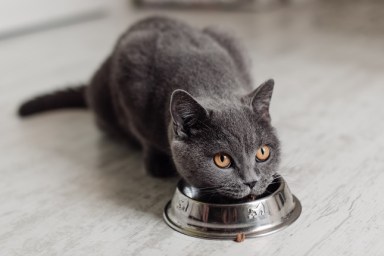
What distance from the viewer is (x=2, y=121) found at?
2510 mm

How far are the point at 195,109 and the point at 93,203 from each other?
50 centimetres

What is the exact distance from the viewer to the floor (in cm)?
144

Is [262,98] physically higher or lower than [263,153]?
higher

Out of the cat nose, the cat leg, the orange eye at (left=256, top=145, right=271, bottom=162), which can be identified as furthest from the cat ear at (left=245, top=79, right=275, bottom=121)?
the cat leg

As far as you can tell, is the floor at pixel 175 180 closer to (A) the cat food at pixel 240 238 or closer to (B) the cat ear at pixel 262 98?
(A) the cat food at pixel 240 238

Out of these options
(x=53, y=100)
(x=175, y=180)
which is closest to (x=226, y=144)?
(x=175, y=180)

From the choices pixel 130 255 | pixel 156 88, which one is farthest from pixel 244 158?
pixel 156 88

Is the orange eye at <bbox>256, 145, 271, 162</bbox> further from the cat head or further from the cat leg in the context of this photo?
the cat leg

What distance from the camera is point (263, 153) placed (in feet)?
4.69

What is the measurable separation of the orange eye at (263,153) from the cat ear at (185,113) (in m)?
0.16

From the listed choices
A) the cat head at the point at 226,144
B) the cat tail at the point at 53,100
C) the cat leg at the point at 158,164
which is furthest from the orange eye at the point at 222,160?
the cat tail at the point at 53,100

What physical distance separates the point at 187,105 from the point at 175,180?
1.51 feet

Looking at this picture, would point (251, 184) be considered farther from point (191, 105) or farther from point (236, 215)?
point (191, 105)

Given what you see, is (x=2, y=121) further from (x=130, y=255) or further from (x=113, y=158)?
(x=130, y=255)
